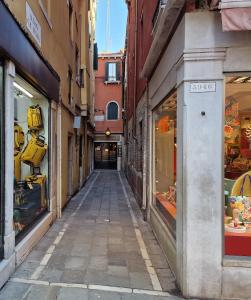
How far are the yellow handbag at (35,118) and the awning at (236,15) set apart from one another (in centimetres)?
507

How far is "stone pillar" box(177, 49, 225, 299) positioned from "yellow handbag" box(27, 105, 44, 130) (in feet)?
14.6

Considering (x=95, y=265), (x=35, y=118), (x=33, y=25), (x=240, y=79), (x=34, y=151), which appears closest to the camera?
(x=240, y=79)

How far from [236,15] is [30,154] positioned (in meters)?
5.37

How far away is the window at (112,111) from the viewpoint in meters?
31.7

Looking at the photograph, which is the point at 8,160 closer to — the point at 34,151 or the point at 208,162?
the point at 34,151

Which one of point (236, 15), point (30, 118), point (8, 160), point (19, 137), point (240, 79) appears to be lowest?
point (8, 160)

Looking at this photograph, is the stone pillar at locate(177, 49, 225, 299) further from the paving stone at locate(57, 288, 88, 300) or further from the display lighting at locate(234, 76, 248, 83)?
the paving stone at locate(57, 288, 88, 300)

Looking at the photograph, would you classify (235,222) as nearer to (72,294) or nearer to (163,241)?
(163,241)

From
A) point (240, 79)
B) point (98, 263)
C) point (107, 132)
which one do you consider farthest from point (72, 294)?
point (107, 132)

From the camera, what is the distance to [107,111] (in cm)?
3173

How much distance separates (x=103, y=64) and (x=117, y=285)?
28794 millimetres

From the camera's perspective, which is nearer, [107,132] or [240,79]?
[240,79]

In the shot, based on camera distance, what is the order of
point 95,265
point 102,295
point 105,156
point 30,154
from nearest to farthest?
point 102,295
point 95,265
point 30,154
point 105,156

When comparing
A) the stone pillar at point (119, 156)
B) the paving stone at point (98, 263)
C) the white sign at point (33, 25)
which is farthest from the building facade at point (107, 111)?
the paving stone at point (98, 263)
